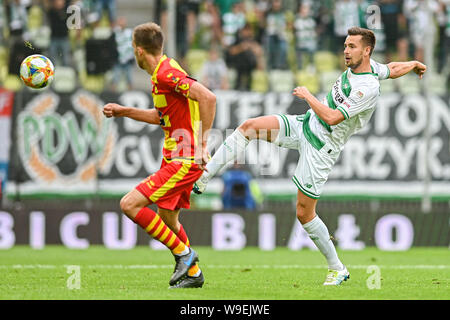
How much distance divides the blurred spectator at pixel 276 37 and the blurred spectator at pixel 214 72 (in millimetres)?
836

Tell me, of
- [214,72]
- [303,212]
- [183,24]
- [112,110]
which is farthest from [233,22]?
[112,110]

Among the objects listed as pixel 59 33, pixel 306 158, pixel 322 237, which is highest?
pixel 59 33

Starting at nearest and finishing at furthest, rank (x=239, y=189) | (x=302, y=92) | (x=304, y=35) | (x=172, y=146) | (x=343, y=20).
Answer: (x=172, y=146) < (x=302, y=92) < (x=239, y=189) < (x=304, y=35) < (x=343, y=20)

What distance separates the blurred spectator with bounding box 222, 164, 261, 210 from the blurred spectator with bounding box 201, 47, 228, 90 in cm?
166

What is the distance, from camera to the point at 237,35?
1738 centimetres

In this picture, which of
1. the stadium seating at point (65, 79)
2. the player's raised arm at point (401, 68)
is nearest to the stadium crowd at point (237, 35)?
the stadium seating at point (65, 79)

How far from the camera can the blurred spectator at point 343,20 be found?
17.3 m

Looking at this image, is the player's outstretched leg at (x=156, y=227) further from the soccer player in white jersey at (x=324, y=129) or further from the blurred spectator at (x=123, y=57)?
the blurred spectator at (x=123, y=57)

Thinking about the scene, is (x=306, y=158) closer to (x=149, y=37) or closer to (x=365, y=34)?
(x=365, y=34)

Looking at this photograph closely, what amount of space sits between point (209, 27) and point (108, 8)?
1.98 m

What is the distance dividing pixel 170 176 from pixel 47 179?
7125 millimetres
